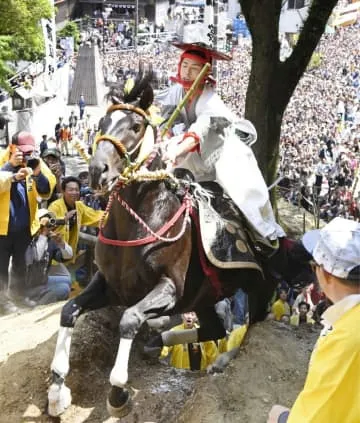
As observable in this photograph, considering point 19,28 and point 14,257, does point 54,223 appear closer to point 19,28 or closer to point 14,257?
point 14,257

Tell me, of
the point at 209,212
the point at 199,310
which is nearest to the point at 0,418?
the point at 199,310

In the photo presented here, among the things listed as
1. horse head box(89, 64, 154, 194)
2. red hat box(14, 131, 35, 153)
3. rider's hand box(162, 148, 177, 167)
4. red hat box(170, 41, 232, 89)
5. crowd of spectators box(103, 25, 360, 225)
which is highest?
red hat box(170, 41, 232, 89)

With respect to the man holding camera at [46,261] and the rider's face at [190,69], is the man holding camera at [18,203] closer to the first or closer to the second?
the man holding camera at [46,261]

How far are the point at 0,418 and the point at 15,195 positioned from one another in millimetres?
2775

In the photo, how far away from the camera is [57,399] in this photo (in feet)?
14.3

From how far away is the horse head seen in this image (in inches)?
155

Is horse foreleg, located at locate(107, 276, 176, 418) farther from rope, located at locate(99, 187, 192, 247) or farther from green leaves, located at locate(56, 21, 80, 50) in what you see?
green leaves, located at locate(56, 21, 80, 50)

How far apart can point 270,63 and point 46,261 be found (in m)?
4.84

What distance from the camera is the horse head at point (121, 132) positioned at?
3.93 meters

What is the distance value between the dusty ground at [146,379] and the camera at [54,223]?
1.28 m

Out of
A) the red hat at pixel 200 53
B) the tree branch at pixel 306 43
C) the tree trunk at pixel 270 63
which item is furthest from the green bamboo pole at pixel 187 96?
the tree branch at pixel 306 43

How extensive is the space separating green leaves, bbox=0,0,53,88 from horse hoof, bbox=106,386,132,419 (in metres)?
16.5

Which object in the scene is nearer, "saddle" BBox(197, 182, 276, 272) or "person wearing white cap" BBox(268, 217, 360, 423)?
"person wearing white cap" BBox(268, 217, 360, 423)

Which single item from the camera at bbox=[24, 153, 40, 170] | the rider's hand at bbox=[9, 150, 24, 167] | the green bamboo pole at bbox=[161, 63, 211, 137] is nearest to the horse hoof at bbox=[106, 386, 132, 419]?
the green bamboo pole at bbox=[161, 63, 211, 137]
